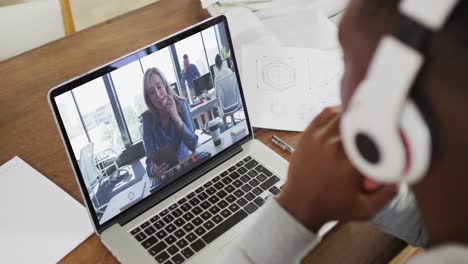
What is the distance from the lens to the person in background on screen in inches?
33.4

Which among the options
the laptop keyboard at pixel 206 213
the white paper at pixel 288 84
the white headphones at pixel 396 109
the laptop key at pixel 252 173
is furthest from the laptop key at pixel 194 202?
the white headphones at pixel 396 109

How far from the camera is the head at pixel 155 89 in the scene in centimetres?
81

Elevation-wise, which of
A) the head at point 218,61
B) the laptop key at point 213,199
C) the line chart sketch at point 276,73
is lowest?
the laptop key at point 213,199

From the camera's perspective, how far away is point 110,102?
0.79 meters

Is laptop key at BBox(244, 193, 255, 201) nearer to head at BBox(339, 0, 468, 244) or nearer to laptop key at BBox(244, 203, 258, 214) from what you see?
laptop key at BBox(244, 203, 258, 214)

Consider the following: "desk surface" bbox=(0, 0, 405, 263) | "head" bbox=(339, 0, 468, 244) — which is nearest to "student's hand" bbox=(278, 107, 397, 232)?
"head" bbox=(339, 0, 468, 244)

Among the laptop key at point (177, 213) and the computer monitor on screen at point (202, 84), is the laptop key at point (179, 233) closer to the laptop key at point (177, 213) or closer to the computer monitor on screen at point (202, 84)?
the laptop key at point (177, 213)

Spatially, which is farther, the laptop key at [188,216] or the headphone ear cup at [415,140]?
the laptop key at [188,216]

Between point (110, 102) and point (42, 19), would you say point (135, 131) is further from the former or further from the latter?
point (42, 19)

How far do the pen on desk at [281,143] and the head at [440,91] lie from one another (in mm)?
539

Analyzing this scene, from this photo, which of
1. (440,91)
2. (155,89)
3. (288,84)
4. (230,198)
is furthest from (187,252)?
(440,91)

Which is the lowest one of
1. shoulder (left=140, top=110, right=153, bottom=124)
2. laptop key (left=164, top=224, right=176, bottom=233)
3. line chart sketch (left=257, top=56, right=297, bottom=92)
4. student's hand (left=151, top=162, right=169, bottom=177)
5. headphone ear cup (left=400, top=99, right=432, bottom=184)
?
laptop key (left=164, top=224, right=176, bottom=233)

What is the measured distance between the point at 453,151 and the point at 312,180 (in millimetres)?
191

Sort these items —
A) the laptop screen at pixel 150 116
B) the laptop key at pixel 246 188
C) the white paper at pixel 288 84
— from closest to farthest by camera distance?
the laptop screen at pixel 150 116
the laptop key at pixel 246 188
the white paper at pixel 288 84
